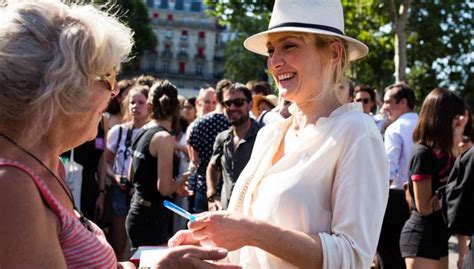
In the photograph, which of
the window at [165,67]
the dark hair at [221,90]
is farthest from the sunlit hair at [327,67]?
the window at [165,67]

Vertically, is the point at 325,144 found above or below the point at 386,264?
above

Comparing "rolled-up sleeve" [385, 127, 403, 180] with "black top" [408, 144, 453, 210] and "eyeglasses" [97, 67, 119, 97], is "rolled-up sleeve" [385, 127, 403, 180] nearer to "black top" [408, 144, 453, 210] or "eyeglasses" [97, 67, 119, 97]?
"black top" [408, 144, 453, 210]

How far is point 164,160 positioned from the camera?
5117mm

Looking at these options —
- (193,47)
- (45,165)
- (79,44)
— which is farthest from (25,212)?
(193,47)

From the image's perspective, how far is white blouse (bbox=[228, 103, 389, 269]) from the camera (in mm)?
2137

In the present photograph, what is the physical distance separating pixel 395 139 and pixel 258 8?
14215mm

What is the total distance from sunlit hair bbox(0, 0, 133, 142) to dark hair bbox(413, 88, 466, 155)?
360 centimetres

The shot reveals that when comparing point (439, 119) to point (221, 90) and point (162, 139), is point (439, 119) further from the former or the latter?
point (221, 90)

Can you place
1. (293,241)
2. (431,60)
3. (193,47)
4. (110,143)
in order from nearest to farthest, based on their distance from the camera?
(293,241), (110,143), (431,60), (193,47)

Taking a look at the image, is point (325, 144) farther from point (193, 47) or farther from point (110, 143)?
point (193, 47)

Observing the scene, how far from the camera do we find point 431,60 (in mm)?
31109

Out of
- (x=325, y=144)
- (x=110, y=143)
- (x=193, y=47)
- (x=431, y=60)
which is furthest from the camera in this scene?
(x=193, y=47)

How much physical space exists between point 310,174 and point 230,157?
3387 mm

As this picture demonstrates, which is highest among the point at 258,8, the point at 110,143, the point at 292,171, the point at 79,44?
the point at 258,8
